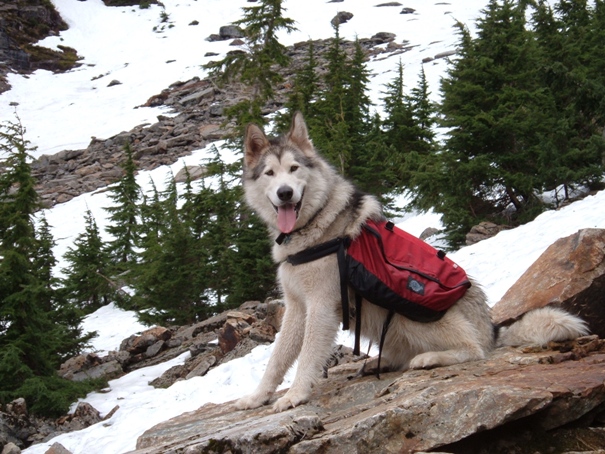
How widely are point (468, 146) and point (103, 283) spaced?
59.0ft

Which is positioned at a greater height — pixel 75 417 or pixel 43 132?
pixel 43 132

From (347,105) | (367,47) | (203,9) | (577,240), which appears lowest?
(577,240)

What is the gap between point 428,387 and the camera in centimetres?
351

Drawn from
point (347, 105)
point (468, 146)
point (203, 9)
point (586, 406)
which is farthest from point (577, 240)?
point (203, 9)

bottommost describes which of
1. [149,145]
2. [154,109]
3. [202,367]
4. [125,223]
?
[202,367]

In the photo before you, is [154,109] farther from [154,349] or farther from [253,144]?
[253,144]

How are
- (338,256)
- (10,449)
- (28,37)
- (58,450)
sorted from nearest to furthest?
(338,256) < (58,450) < (10,449) < (28,37)

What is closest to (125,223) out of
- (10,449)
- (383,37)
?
(10,449)

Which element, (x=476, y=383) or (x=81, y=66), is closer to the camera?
(x=476, y=383)

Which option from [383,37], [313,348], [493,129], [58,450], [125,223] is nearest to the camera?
[313,348]

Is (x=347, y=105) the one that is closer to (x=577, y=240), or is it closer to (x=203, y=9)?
(x=577, y=240)

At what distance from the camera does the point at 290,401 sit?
4141 millimetres

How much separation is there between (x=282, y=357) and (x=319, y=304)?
2.18 feet

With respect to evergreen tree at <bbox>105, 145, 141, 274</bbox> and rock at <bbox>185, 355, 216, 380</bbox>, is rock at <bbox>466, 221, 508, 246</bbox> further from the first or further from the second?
evergreen tree at <bbox>105, 145, 141, 274</bbox>
